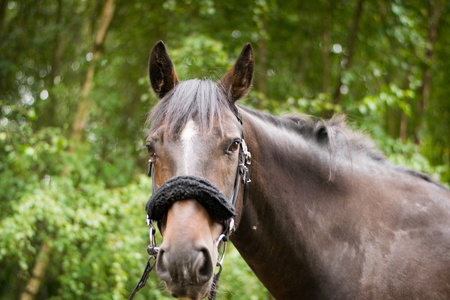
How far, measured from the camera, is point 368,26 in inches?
308

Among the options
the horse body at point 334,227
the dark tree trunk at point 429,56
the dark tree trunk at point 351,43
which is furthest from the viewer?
the dark tree trunk at point 429,56

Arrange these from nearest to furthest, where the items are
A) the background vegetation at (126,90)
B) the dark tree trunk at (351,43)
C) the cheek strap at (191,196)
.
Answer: the cheek strap at (191,196) < the background vegetation at (126,90) < the dark tree trunk at (351,43)

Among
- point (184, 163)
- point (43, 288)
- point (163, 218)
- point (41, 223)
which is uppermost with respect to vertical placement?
point (184, 163)

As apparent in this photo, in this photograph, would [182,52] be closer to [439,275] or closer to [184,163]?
[184,163]

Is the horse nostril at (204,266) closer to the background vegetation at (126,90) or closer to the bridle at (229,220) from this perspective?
the bridle at (229,220)

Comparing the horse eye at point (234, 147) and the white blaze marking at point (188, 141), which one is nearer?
the white blaze marking at point (188, 141)

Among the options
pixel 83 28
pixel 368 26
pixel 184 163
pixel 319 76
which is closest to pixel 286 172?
pixel 184 163

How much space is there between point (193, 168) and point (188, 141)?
0.17 meters

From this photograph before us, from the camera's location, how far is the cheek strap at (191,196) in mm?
2163

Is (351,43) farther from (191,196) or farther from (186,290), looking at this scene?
(186,290)

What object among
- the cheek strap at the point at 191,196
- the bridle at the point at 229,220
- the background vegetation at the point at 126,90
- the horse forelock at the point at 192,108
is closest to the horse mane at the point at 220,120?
the horse forelock at the point at 192,108

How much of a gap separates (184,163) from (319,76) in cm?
776

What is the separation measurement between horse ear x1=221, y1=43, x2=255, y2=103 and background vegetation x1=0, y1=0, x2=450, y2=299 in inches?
106

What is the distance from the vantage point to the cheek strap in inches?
85.2
